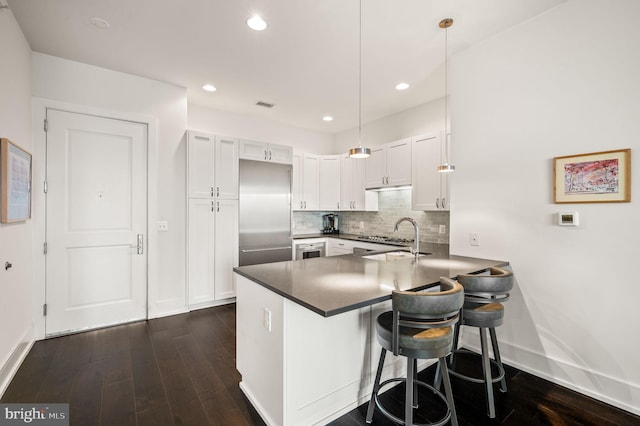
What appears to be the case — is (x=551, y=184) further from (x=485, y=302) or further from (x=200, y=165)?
(x=200, y=165)

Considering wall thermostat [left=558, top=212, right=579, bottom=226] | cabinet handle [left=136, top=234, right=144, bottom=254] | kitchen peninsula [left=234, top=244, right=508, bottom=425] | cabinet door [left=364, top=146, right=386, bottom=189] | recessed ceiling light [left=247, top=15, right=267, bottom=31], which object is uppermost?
recessed ceiling light [left=247, top=15, right=267, bottom=31]

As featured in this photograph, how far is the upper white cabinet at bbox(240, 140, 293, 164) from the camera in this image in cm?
412

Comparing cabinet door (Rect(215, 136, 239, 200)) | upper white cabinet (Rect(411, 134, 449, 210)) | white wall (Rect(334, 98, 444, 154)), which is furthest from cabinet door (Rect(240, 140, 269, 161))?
upper white cabinet (Rect(411, 134, 449, 210))

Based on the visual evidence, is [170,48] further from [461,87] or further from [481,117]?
[481,117]

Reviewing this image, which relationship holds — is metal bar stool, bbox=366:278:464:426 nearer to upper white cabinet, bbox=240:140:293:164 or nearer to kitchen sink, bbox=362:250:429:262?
kitchen sink, bbox=362:250:429:262

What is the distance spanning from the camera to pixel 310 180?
5062 millimetres

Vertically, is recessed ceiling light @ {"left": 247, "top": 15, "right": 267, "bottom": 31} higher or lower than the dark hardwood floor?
higher

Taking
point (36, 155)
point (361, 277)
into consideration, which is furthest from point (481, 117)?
point (36, 155)

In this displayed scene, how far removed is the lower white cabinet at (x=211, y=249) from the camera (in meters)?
3.72

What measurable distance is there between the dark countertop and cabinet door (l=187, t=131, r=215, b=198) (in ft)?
6.71

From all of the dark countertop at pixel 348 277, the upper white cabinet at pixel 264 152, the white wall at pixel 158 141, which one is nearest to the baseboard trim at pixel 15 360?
the white wall at pixel 158 141

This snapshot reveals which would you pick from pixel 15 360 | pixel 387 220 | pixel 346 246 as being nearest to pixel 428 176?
pixel 387 220

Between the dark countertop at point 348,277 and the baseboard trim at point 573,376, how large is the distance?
2.56ft

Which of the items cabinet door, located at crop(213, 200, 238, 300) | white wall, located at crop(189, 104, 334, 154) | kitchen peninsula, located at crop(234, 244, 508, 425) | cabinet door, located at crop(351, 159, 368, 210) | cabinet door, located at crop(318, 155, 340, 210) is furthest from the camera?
cabinet door, located at crop(318, 155, 340, 210)
